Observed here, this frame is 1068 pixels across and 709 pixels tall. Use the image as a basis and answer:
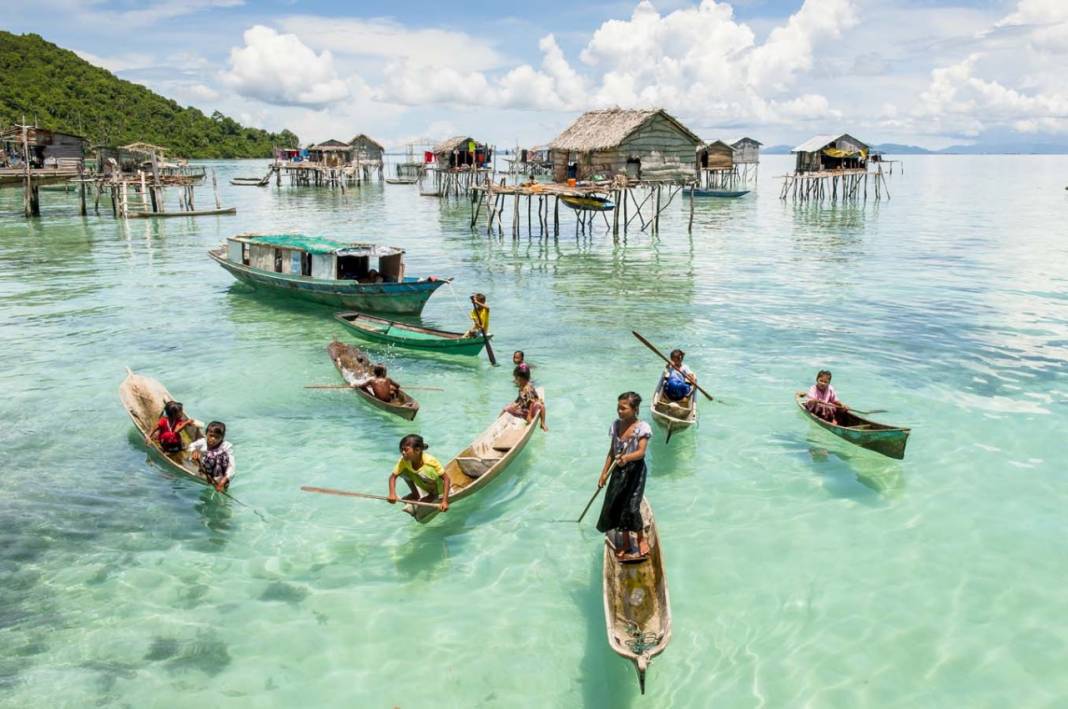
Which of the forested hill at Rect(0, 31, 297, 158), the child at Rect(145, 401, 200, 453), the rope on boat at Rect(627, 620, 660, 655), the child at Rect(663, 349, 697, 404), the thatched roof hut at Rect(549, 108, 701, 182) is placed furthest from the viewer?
the forested hill at Rect(0, 31, 297, 158)

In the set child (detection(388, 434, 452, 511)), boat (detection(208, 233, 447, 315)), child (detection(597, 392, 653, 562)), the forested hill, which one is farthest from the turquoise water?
the forested hill

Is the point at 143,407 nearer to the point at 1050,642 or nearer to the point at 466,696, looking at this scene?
the point at 466,696

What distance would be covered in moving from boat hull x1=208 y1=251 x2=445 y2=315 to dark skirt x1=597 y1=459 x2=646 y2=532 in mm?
12798

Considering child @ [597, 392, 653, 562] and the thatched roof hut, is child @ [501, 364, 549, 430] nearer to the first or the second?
child @ [597, 392, 653, 562]

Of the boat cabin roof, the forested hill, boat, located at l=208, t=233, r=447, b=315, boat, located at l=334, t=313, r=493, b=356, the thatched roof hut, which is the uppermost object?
the forested hill

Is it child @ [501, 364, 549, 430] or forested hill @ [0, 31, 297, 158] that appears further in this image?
forested hill @ [0, 31, 297, 158]

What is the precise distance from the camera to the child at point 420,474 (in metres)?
9.35

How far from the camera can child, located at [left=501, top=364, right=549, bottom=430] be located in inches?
490

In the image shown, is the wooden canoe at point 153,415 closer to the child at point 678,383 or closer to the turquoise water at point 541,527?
the turquoise water at point 541,527

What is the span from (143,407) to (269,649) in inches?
279

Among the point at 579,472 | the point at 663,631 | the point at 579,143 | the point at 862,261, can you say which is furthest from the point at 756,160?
the point at 663,631

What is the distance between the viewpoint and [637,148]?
38.7 metres

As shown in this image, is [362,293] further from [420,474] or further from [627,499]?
[627,499]

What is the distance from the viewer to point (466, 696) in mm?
7305
